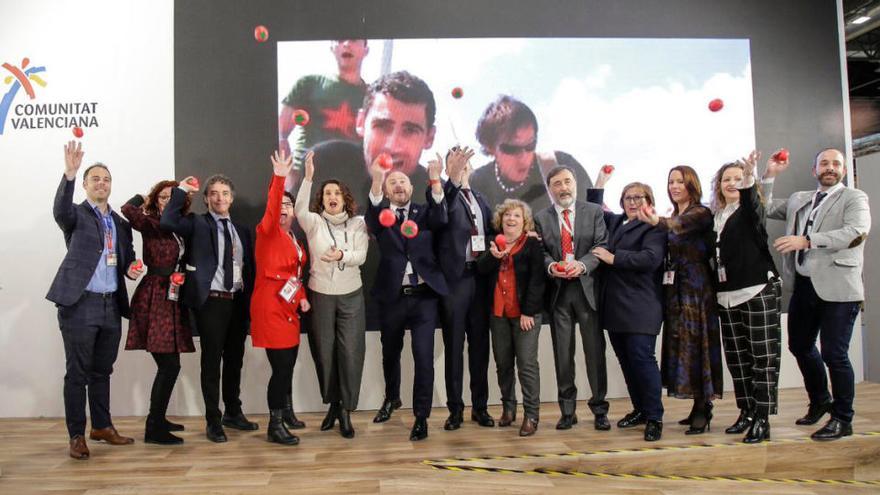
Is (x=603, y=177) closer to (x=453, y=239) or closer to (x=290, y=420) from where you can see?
(x=453, y=239)

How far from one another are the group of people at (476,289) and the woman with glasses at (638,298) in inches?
0.5

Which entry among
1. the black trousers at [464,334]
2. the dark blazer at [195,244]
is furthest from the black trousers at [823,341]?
the dark blazer at [195,244]

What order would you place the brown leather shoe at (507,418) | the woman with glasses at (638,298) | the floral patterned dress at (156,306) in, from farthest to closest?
the brown leather shoe at (507,418)
the floral patterned dress at (156,306)
the woman with glasses at (638,298)

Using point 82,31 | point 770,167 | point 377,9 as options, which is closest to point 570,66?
point 377,9

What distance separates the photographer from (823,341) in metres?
3.51

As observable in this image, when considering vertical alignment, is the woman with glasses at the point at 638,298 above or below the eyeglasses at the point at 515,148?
below

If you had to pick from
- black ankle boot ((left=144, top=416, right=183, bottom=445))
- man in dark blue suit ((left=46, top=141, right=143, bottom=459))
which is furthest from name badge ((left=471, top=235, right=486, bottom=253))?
black ankle boot ((left=144, top=416, right=183, bottom=445))

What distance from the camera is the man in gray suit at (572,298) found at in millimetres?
3801

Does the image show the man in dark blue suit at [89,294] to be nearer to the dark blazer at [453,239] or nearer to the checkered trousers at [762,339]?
the dark blazer at [453,239]

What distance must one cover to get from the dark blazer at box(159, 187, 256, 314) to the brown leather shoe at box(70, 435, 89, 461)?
0.94 m

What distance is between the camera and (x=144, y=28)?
483 centimetres

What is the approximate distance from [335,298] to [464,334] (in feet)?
2.77

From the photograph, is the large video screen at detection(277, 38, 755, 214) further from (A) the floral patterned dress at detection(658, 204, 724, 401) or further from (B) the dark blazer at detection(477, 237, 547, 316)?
(A) the floral patterned dress at detection(658, 204, 724, 401)

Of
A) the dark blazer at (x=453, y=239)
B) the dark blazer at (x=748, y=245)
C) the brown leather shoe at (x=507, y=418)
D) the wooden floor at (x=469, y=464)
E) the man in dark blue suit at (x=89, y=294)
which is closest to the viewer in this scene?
the wooden floor at (x=469, y=464)
